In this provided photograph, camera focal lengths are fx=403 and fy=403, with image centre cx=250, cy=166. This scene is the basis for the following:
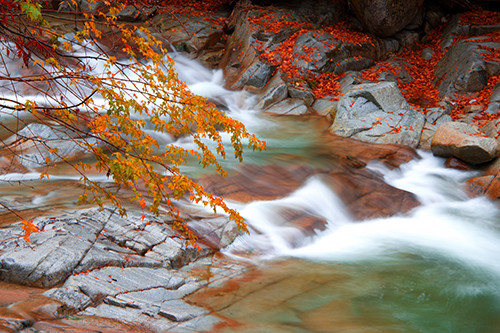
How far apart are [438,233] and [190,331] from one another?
5254 millimetres

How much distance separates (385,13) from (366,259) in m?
11.2

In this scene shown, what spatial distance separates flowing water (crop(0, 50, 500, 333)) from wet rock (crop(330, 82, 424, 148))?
1.10 metres

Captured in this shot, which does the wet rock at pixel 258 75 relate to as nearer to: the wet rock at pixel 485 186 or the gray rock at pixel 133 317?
the wet rock at pixel 485 186

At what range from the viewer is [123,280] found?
13.1 ft

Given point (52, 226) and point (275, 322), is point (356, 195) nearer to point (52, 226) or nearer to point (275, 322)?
point (275, 322)

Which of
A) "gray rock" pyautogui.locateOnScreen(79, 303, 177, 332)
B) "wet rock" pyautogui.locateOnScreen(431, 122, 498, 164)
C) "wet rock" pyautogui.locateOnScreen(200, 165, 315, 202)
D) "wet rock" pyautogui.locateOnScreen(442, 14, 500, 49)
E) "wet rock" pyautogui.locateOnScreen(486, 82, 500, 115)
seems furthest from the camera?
"wet rock" pyautogui.locateOnScreen(442, 14, 500, 49)

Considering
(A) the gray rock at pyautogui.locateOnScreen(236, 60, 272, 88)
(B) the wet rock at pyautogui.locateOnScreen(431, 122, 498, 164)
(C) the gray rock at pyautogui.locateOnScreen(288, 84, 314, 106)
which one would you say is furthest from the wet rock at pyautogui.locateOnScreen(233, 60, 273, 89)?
(B) the wet rock at pyautogui.locateOnScreen(431, 122, 498, 164)

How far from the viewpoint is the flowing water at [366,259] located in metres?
Result: 4.20

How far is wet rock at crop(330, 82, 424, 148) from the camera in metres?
10.2

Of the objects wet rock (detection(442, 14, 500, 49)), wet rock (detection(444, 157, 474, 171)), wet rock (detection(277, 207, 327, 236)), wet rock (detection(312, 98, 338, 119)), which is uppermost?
wet rock (detection(442, 14, 500, 49))

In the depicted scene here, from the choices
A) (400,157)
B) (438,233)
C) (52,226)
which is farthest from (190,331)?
(400,157)

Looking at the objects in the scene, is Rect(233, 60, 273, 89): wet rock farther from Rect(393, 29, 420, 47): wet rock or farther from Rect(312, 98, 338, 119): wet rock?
Rect(393, 29, 420, 47): wet rock

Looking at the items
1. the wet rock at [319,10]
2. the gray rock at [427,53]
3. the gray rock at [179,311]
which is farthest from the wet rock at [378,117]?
the gray rock at [179,311]

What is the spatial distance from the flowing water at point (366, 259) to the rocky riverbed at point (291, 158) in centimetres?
27
